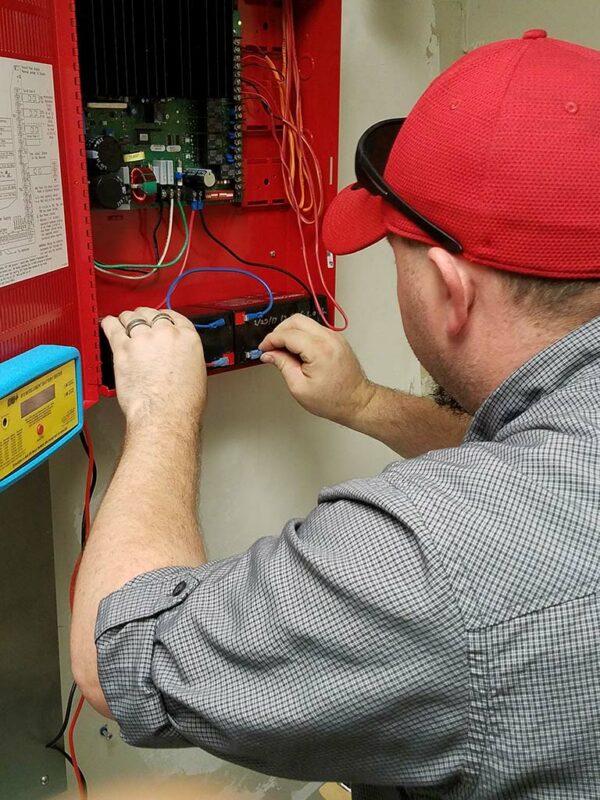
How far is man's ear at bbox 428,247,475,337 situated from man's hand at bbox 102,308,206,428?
409 mm

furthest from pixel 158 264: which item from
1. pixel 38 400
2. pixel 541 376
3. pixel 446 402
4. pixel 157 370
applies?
pixel 541 376

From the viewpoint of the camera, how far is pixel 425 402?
1451 millimetres

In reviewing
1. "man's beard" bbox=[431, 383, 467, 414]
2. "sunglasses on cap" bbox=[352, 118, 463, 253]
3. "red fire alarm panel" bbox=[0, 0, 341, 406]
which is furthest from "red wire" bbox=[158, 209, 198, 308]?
"man's beard" bbox=[431, 383, 467, 414]

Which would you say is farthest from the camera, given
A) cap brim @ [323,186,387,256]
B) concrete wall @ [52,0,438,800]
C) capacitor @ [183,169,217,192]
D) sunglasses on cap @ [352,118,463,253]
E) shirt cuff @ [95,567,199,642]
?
concrete wall @ [52,0,438,800]

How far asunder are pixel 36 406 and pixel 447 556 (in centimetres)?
60

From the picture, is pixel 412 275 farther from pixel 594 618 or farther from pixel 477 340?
pixel 594 618

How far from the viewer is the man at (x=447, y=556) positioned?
0.59m

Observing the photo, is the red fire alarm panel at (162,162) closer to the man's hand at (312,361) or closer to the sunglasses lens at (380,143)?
the man's hand at (312,361)

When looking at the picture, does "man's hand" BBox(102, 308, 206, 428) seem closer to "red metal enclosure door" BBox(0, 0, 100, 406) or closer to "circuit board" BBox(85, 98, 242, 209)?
"red metal enclosure door" BBox(0, 0, 100, 406)

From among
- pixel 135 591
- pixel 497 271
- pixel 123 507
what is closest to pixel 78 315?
pixel 123 507

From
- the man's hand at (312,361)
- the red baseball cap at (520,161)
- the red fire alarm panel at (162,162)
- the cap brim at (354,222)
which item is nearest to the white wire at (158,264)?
the red fire alarm panel at (162,162)

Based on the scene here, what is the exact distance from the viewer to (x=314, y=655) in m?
0.63

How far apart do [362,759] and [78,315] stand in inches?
28.9

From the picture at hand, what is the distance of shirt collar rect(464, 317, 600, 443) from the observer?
2.36ft
